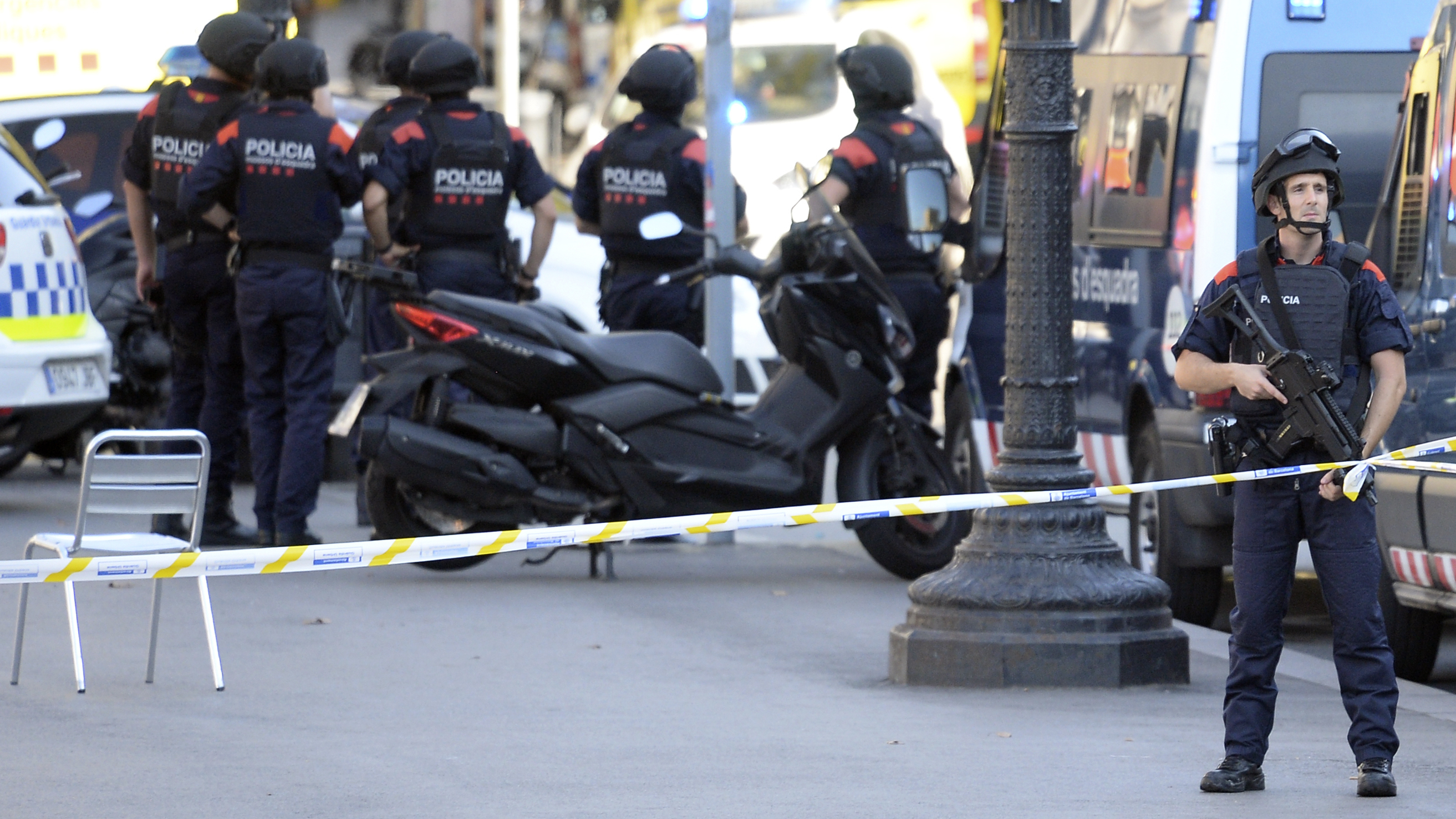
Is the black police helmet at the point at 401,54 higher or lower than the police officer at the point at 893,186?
higher

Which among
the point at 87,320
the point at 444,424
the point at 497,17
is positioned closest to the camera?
the point at 444,424

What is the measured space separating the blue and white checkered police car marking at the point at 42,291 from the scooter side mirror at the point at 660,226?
374 cm

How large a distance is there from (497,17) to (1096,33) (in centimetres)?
1296

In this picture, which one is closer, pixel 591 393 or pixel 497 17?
pixel 591 393

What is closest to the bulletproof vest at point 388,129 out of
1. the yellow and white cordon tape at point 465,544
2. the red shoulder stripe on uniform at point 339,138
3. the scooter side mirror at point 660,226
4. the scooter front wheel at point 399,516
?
the red shoulder stripe on uniform at point 339,138

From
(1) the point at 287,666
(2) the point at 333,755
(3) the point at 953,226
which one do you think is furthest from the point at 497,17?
(2) the point at 333,755

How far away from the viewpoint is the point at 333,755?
6246mm

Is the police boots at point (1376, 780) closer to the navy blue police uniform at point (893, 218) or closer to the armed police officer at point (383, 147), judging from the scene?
the navy blue police uniform at point (893, 218)

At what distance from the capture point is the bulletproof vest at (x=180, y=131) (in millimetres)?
10344

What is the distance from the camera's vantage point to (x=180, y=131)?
1037 cm

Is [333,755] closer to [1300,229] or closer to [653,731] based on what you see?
[653,731]

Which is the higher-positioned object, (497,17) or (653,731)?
(497,17)

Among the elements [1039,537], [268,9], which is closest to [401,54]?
[268,9]

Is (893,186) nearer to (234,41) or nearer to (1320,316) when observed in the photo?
(234,41)
